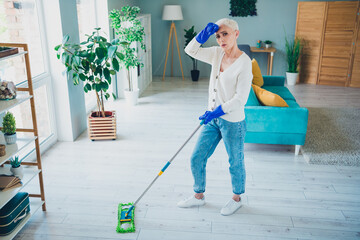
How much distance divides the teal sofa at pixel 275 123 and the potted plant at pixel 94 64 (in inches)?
62.3

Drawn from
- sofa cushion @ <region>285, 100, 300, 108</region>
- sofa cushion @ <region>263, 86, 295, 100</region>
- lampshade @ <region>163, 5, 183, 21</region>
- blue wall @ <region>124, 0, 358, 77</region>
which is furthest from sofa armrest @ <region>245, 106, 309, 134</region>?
blue wall @ <region>124, 0, 358, 77</region>

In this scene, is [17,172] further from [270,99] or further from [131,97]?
[131,97]

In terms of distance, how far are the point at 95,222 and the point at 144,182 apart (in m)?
0.68

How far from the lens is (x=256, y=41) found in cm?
733

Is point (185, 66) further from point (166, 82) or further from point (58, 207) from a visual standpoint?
point (58, 207)

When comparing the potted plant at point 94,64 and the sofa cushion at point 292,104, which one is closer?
the potted plant at point 94,64

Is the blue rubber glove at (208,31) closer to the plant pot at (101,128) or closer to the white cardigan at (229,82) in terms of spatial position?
the white cardigan at (229,82)

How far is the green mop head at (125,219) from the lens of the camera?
2523mm

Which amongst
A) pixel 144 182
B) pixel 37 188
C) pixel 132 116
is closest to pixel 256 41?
pixel 132 116

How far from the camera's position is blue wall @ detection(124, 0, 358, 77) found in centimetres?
711

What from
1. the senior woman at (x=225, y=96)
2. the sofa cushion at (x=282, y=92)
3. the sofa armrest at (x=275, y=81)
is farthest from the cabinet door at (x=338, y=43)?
the senior woman at (x=225, y=96)

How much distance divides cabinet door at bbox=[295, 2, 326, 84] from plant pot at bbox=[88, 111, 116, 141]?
452cm

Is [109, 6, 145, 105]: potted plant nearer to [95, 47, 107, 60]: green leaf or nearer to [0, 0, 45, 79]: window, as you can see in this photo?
[95, 47, 107, 60]: green leaf

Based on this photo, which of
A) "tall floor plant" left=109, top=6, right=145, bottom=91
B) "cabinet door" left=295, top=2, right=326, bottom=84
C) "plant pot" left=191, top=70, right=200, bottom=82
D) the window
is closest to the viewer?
the window
